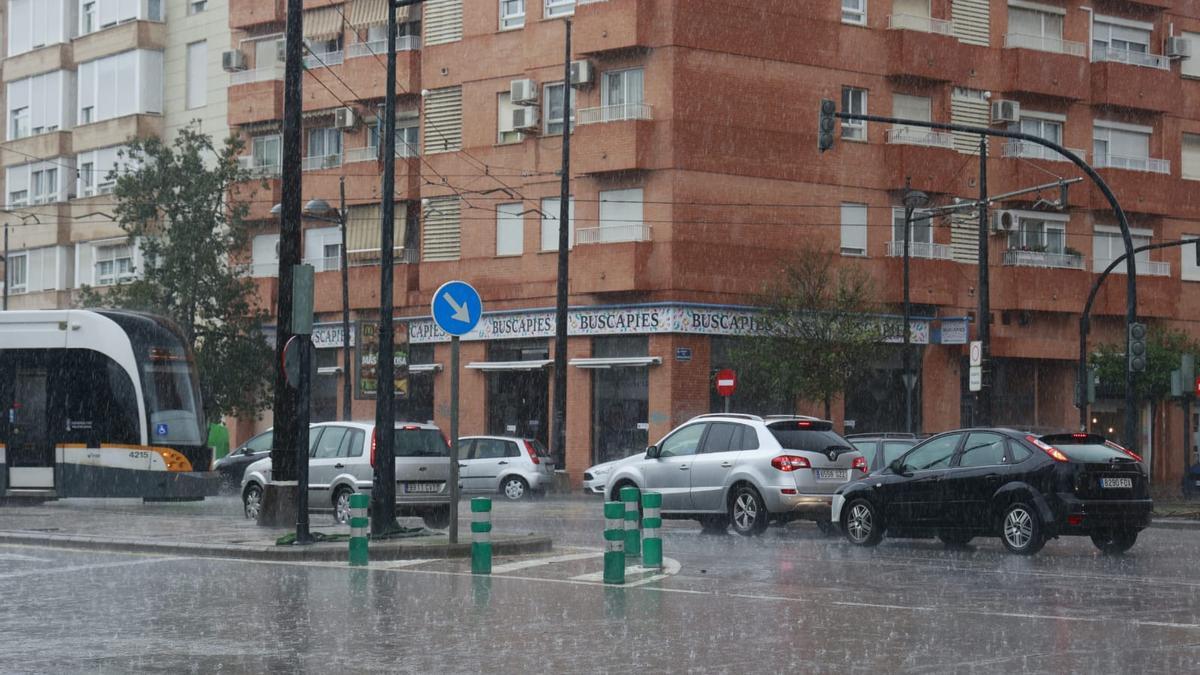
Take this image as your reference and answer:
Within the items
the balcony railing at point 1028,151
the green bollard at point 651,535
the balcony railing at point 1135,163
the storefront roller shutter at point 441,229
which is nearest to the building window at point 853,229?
the balcony railing at point 1028,151

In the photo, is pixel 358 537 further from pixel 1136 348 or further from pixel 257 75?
pixel 257 75

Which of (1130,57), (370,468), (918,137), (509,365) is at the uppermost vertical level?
(1130,57)

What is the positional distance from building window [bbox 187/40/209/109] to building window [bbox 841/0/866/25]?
21.8 m

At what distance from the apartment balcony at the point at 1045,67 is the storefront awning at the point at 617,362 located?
13.4m

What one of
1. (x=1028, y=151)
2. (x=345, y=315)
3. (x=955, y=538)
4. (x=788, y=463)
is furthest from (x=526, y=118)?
(x=955, y=538)

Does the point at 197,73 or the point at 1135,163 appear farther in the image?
the point at 197,73

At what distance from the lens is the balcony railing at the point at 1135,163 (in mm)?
51250

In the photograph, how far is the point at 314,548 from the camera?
19.5 meters

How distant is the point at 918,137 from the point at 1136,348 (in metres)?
17.7

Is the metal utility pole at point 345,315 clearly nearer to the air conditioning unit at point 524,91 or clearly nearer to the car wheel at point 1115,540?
the air conditioning unit at point 524,91

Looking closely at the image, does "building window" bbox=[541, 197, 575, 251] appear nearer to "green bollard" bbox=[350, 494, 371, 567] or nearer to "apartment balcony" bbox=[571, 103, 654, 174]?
"apartment balcony" bbox=[571, 103, 654, 174]

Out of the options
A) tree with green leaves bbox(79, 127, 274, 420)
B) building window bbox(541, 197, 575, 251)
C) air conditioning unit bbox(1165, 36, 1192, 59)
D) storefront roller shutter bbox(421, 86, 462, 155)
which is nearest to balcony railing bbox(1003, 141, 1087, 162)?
air conditioning unit bbox(1165, 36, 1192, 59)

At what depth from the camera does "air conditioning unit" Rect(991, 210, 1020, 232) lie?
47344 mm

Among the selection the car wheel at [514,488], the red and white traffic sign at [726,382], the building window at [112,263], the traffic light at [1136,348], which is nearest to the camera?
the traffic light at [1136,348]
